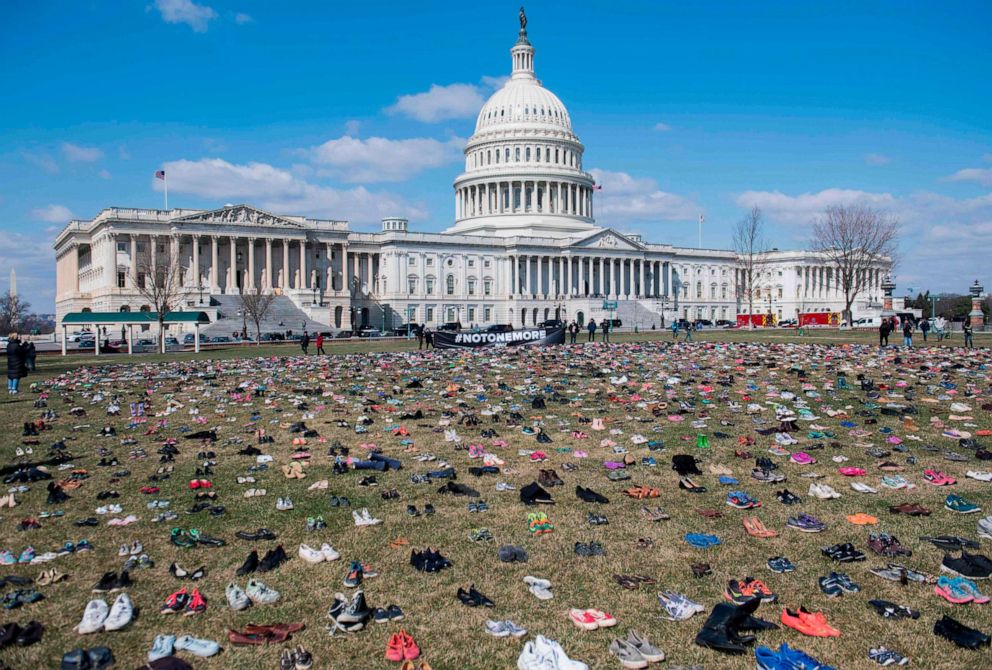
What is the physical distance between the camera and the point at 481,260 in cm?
11119

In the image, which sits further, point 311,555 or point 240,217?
point 240,217

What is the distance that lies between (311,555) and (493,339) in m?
34.6

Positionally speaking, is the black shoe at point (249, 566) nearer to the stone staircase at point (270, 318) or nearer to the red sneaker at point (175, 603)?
the red sneaker at point (175, 603)

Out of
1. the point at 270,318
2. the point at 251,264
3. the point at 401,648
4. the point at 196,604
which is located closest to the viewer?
the point at 401,648

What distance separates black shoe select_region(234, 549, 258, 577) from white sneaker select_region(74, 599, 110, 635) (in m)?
1.24

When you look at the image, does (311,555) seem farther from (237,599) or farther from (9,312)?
(9,312)

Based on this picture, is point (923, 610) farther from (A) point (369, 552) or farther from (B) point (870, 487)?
(A) point (369, 552)

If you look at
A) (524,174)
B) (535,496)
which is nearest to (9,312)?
(524,174)

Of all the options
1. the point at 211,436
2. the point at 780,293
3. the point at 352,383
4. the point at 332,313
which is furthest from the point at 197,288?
the point at 780,293

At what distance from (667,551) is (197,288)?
287ft

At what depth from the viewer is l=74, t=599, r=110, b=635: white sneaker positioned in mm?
6289

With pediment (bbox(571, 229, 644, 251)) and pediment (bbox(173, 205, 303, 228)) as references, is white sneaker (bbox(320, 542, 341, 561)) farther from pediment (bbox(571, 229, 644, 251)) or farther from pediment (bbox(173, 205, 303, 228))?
pediment (bbox(571, 229, 644, 251))

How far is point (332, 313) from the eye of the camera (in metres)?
94.2

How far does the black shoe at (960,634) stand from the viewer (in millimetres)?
5789
